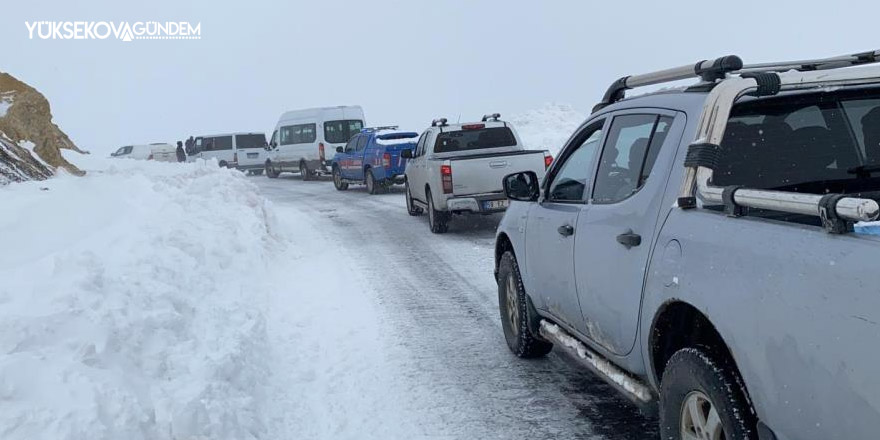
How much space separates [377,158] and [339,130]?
836 centimetres

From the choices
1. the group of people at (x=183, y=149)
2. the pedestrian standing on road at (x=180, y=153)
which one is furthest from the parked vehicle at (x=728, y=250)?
the pedestrian standing on road at (x=180, y=153)

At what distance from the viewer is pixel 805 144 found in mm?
3502

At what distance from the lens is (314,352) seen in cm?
614

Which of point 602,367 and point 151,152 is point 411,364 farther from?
point 151,152

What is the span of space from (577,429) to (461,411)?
782mm

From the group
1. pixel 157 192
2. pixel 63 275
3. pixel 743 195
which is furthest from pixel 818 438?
pixel 157 192

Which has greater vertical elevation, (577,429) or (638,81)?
(638,81)

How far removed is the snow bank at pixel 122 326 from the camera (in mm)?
3623

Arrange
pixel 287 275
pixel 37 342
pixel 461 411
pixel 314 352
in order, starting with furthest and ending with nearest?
pixel 287 275, pixel 314 352, pixel 461 411, pixel 37 342

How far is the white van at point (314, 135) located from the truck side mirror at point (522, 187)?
74.9 ft

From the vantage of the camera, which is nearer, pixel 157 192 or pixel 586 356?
pixel 586 356

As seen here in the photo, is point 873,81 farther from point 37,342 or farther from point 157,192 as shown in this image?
point 157,192

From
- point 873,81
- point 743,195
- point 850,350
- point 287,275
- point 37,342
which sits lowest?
point 287,275

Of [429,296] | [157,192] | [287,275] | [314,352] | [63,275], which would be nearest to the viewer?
[63,275]
